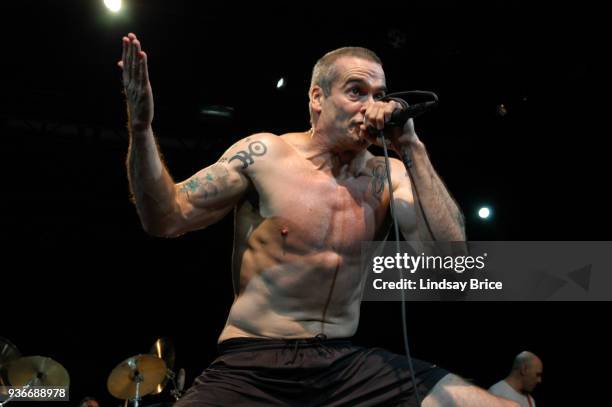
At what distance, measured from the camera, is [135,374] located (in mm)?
5422

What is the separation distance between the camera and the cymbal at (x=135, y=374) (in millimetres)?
5324

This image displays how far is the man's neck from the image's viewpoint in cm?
212

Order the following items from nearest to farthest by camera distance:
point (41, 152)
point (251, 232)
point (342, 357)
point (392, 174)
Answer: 1. point (342, 357)
2. point (251, 232)
3. point (392, 174)
4. point (41, 152)

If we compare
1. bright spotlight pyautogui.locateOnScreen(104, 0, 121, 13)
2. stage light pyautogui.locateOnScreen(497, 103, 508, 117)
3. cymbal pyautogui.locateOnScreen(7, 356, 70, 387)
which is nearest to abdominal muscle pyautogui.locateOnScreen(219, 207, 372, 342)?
bright spotlight pyautogui.locateOnScreen(104, 0, 121, 13)

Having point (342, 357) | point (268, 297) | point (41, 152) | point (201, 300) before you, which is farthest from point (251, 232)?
point (201, 300)

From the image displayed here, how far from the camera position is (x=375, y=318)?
284 inches

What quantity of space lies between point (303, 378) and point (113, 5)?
148 inches

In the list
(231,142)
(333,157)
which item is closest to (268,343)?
(333,157)

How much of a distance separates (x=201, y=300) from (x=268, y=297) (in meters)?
5.40

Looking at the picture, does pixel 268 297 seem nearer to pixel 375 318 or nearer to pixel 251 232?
pixel 251 232

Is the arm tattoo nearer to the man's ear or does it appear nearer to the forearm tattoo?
the forearm tattoo

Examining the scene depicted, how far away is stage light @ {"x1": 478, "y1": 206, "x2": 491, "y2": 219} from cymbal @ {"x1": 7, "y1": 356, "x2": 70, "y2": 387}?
4262mm

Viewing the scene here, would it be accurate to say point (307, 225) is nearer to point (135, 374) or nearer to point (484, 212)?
point (135, 374)

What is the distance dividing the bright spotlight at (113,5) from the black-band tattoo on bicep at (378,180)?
3264mm
